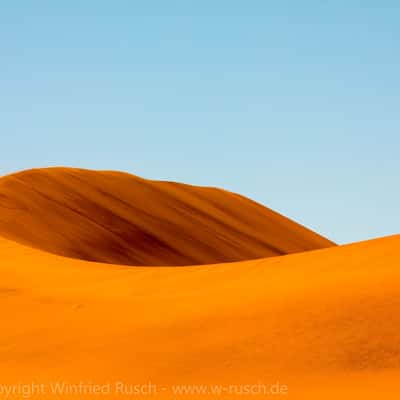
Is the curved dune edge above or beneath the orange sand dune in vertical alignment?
beneath

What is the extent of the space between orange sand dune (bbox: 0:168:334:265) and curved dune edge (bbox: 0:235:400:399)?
16617 millimetres

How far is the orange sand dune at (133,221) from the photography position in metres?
31.8

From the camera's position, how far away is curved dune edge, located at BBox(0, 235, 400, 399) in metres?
7.00

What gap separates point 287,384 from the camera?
678 centimetres

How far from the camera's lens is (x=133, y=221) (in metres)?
39.9

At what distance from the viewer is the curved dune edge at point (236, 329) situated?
23.0 ft

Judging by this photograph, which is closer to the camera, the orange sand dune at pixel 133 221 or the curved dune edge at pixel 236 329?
the curved dune edge at pixel 236 329

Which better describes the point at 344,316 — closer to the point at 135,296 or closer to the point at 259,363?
the point at 259,363

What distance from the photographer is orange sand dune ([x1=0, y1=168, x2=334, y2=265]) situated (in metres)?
31.8

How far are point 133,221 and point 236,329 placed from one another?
32.1m

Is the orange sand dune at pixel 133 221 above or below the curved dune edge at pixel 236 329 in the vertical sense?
above

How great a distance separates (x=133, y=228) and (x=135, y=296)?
92.0 feet

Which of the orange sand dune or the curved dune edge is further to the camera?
the orange sand dune

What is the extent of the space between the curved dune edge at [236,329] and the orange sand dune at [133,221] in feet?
54.5
